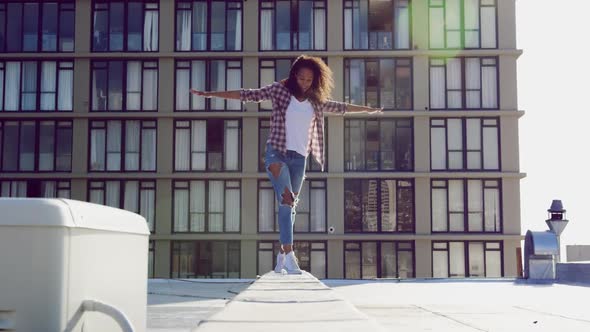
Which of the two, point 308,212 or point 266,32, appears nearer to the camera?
point 308,212

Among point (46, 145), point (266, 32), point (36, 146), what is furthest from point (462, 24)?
point (36, 146)

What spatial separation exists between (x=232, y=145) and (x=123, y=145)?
5.05m

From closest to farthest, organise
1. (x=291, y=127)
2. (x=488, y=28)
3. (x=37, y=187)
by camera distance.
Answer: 1. (x=291, y=127)
2. (x=37, y=187)
3. (x=488, y=28)

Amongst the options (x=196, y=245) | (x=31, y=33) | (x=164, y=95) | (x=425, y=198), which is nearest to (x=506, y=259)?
(x=425, y=198)

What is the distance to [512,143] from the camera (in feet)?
132

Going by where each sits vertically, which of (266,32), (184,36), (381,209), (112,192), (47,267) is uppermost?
(266,32)

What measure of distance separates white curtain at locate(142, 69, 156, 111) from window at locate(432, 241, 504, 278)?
14584 mm

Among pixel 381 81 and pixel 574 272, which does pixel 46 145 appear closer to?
pixel 381 81

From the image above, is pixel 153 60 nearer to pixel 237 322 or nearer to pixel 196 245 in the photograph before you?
pixel 196 245

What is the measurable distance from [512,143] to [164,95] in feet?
53.5

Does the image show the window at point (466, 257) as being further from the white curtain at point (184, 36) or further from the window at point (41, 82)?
the window at point (41, 82)

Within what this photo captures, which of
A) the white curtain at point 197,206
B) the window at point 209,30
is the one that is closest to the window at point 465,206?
the white curtain at point 197,206

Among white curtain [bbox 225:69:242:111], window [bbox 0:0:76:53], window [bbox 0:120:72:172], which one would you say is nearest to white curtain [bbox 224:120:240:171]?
Result: white curtain [bbox 225:69:242:111]

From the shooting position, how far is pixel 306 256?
1558 inches
